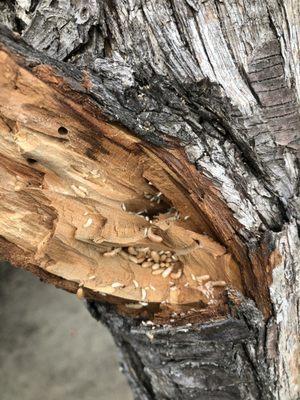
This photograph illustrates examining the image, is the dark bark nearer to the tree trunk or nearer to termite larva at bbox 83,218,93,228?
the tree trunk

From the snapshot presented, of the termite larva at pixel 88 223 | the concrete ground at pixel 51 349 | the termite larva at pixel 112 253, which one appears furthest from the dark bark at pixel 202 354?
the concrete ground at pixel 51 349

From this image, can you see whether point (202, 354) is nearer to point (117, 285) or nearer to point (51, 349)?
point (117, 285)

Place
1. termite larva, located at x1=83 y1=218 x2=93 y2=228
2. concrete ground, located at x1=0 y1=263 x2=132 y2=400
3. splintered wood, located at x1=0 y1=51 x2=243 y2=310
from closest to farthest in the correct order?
splintered wood, located at x1=0 y1=51 x2=243 y2=310, termite larva, located at x1=83 y1=218 x2=93 y2=228, concrete ground, located at x1=0 y1=263 x2=132 y2=400

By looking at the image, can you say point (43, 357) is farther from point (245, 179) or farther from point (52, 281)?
point (245, 179)

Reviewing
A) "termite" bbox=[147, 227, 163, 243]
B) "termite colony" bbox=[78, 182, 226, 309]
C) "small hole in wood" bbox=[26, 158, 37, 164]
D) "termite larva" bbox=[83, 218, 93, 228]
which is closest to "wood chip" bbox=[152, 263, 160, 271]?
"termite colony" bbox=[78, 182, 226, 309]

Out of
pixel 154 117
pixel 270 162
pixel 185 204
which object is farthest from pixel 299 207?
pixel 154 117

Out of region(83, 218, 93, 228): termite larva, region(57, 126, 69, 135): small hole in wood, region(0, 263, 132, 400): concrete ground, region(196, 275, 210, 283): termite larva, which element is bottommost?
region(0, 263, 132, 400): concrete ground
